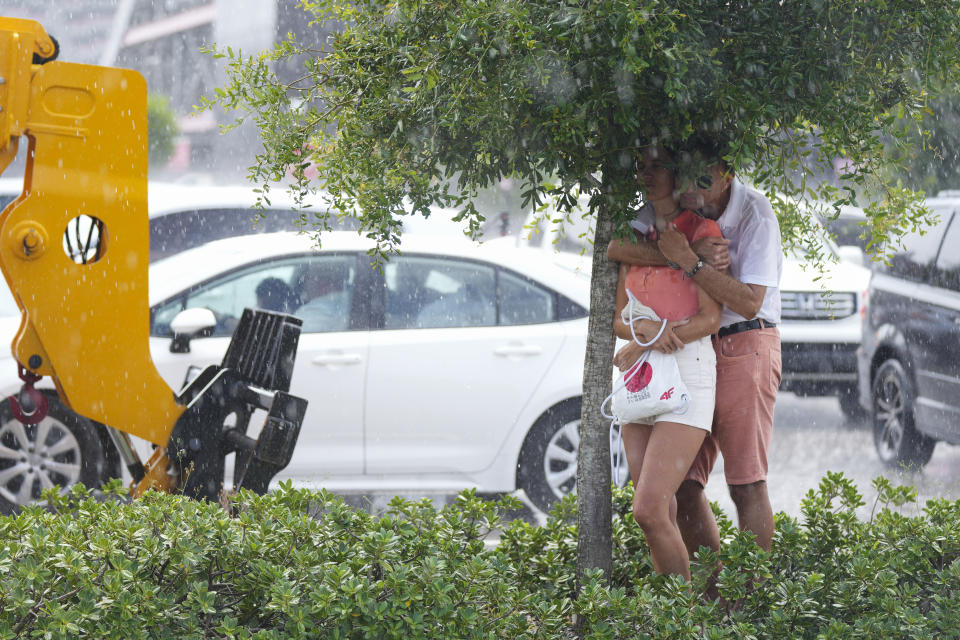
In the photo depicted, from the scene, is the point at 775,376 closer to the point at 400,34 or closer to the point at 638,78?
the point at 638,78

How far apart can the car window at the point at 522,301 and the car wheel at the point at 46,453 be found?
2.49 m

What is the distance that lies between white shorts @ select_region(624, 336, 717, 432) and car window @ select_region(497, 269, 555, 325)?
315 cm

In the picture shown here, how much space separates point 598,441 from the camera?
11.4ft

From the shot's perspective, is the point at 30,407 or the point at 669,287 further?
the point at 30,407

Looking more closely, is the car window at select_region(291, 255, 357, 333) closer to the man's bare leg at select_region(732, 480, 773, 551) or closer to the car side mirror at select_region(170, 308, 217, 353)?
the car side mirror at select_region(170, 308, 217, 353)

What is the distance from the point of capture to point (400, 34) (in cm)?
300

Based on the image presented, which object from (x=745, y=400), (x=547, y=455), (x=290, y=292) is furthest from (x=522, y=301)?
(x=745, y=400)

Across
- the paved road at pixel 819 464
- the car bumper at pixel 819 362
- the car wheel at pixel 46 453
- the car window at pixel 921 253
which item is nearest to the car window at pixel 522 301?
the paved road at pixel 819 464

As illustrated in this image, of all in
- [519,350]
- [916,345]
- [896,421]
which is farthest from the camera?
[896,421]

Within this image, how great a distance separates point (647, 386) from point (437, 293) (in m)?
3.29

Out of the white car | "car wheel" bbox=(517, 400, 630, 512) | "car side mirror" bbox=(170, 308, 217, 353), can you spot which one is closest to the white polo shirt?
the white car

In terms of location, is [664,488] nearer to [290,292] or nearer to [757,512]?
[757,512]

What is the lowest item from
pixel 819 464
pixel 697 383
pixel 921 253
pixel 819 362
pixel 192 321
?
pixel 819 464

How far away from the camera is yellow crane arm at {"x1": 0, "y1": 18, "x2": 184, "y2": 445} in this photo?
12.3ft
